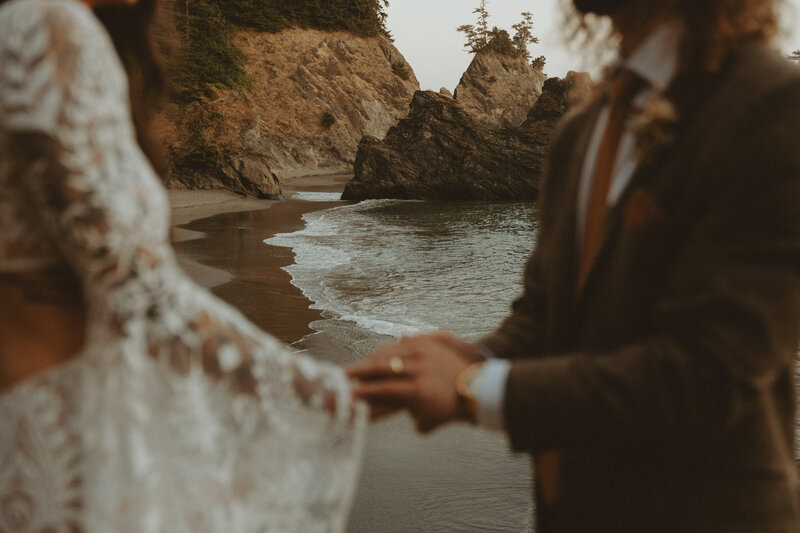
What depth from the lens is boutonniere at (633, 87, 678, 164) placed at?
3.73 ft

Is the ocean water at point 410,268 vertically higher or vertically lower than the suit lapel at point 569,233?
lower

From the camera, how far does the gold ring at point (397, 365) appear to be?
1449 mm

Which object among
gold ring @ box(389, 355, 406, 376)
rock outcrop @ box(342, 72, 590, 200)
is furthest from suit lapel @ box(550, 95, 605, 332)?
rock outcrop @ box(342, 72, 590, 200)

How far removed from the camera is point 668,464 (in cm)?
116

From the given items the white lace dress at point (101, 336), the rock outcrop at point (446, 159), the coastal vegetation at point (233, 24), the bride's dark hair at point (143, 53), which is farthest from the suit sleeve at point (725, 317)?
the rock outcrop at point (446, 159)

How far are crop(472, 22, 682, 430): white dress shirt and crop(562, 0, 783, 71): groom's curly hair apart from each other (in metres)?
0.04

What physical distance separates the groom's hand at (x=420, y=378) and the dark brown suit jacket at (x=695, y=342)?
161 mm

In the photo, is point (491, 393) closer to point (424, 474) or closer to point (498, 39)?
point (424, 474)

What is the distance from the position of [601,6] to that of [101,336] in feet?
3.44

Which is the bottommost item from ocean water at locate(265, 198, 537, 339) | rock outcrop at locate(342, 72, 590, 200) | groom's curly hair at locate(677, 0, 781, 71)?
ocean water at locate(265, 198, 537, 339)

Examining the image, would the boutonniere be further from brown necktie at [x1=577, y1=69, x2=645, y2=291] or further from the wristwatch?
the wristwatch

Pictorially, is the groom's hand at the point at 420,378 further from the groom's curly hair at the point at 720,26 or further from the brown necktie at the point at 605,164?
the groom's curly hair at the point at 720,26

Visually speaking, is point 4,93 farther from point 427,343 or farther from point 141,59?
point 427,343

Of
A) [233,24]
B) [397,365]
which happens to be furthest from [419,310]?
[233,24]
